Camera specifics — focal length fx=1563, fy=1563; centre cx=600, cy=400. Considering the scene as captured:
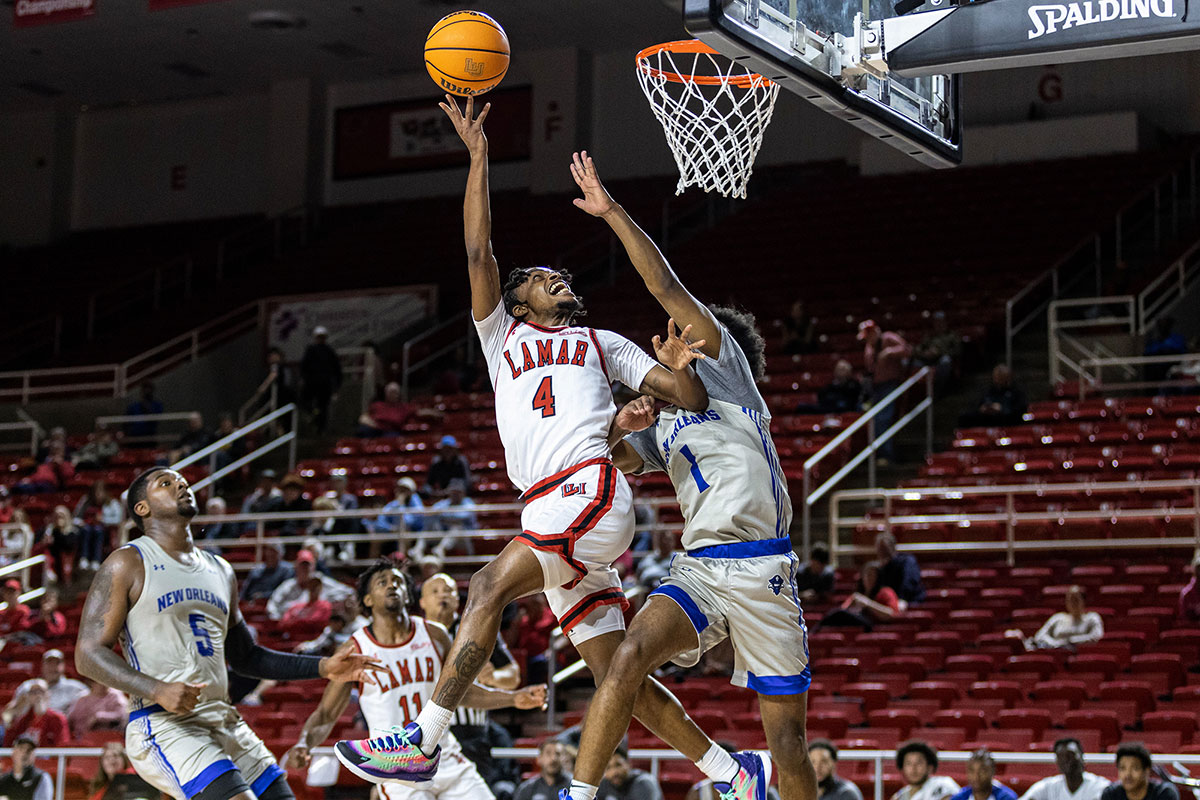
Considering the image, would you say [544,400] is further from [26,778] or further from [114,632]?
[26,778]

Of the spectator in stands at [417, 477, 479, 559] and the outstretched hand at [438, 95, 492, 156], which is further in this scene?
the spectator in stands at [417, 477, 479, 559]

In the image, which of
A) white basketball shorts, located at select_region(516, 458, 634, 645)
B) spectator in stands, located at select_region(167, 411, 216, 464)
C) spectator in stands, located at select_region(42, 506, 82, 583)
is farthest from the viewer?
spectator in stands, located at select_region(167, 411, 216, 464)

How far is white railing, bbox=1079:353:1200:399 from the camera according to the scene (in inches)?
631

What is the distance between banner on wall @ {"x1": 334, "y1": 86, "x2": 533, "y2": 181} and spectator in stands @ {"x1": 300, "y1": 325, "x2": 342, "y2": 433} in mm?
7897

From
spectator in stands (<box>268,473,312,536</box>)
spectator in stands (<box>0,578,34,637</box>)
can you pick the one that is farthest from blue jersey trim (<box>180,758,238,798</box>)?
spectator in stands (<box>268,473,312,536</box>)

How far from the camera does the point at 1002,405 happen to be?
16188 millimetres

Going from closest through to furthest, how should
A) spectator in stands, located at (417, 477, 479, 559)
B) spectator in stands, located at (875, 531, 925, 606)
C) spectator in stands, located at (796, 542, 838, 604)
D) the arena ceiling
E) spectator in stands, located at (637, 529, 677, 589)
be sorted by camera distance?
spectator in stands, located at (637, 529, 677, 589)
spectator in stands, located at (875, 531, 925, 606)
spectator in stands, located at (796, 542, 838, 604)
spectator in stands, located at (417, 477, 479, 559)
the arena ceiling

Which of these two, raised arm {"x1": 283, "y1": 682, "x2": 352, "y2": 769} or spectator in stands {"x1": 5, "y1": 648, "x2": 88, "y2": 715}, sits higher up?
raised arm {"x1": 283, "y1": 682, "x2": 352, "y2": 769}

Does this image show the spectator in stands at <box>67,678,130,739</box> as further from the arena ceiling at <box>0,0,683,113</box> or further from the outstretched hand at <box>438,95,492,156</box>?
the arena ceiling at <box>0,0,683,113</box>

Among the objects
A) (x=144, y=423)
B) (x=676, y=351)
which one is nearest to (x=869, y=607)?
(x=676, y=351)

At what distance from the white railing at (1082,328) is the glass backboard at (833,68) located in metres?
10.9

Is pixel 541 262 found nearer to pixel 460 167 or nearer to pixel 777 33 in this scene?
pixel 460 167

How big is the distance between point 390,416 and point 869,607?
9.11 meters

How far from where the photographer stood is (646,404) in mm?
5723
